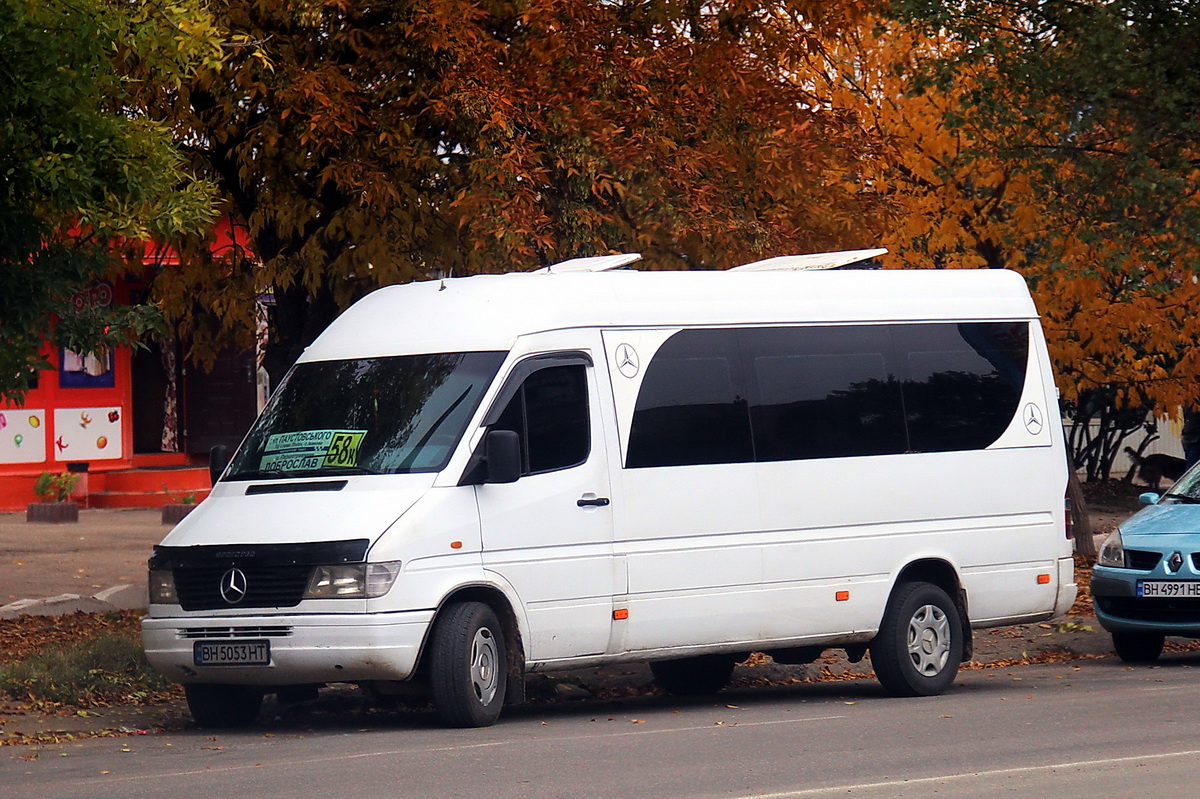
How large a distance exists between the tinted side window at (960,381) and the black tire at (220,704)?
470 cm

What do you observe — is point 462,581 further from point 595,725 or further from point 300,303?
point 300,303

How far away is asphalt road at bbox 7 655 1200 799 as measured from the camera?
8.12 meters

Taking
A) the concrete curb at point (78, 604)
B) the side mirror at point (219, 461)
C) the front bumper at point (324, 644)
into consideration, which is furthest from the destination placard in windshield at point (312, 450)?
the concrete curb at point (78, 604)

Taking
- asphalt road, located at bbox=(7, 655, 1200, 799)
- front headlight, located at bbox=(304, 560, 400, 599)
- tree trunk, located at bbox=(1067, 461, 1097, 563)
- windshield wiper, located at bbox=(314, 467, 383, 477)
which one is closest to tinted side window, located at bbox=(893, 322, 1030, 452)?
asphalt road, located at bbox=(7, 655, 1200, 799)

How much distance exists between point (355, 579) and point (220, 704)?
1.56 m

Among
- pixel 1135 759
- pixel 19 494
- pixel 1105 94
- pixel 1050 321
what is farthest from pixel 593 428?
pixel 19 494

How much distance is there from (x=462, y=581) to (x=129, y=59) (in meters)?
5.15

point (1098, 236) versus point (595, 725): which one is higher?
point (1098, 236)

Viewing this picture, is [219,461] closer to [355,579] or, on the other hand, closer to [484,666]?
[355,579]

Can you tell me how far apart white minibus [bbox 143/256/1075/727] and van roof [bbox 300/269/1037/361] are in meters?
0.02

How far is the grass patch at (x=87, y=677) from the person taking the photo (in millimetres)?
11510

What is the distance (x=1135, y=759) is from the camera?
8.91 meters

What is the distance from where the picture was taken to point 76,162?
10656 millimetres

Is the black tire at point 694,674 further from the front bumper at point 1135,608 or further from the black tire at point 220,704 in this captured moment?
the front bumper at point 1135,608
